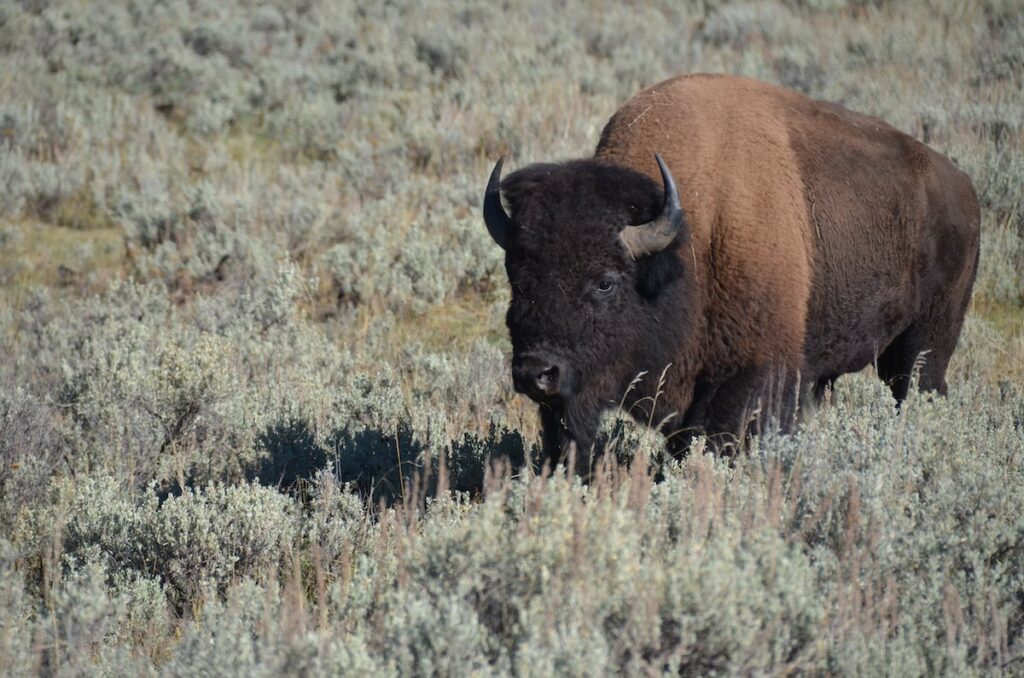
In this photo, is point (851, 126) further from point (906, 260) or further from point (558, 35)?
point (558, 35)

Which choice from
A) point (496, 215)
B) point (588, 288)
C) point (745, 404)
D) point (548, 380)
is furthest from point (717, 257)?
point (548, 380)

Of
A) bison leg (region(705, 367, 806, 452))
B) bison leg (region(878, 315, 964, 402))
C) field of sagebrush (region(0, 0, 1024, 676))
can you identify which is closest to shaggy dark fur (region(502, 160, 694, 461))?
bison leg (region(705, 367, 806, 452))

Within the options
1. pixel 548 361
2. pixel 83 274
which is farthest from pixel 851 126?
pixel 83 274

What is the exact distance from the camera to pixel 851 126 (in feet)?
18.2

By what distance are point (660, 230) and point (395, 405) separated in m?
1.87

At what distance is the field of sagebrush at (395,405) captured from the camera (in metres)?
2.79

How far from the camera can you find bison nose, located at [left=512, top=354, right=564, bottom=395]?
3957mm

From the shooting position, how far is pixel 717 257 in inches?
182

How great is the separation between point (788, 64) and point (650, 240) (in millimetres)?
9648

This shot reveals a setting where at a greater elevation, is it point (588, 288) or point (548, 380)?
point (588, 288)

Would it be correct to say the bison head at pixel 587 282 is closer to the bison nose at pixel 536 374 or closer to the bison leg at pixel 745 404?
the bison nose at pixel 536 374

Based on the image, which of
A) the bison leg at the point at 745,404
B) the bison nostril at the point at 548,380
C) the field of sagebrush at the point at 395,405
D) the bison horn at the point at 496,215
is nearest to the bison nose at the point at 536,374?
the bison nostril at the point at 548,380

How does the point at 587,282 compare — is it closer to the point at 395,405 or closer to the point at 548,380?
the point at 548,380

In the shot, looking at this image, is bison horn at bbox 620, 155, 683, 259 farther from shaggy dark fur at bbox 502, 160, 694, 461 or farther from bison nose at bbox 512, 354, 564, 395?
bison nose at bbox 512, 354, 564, 395
